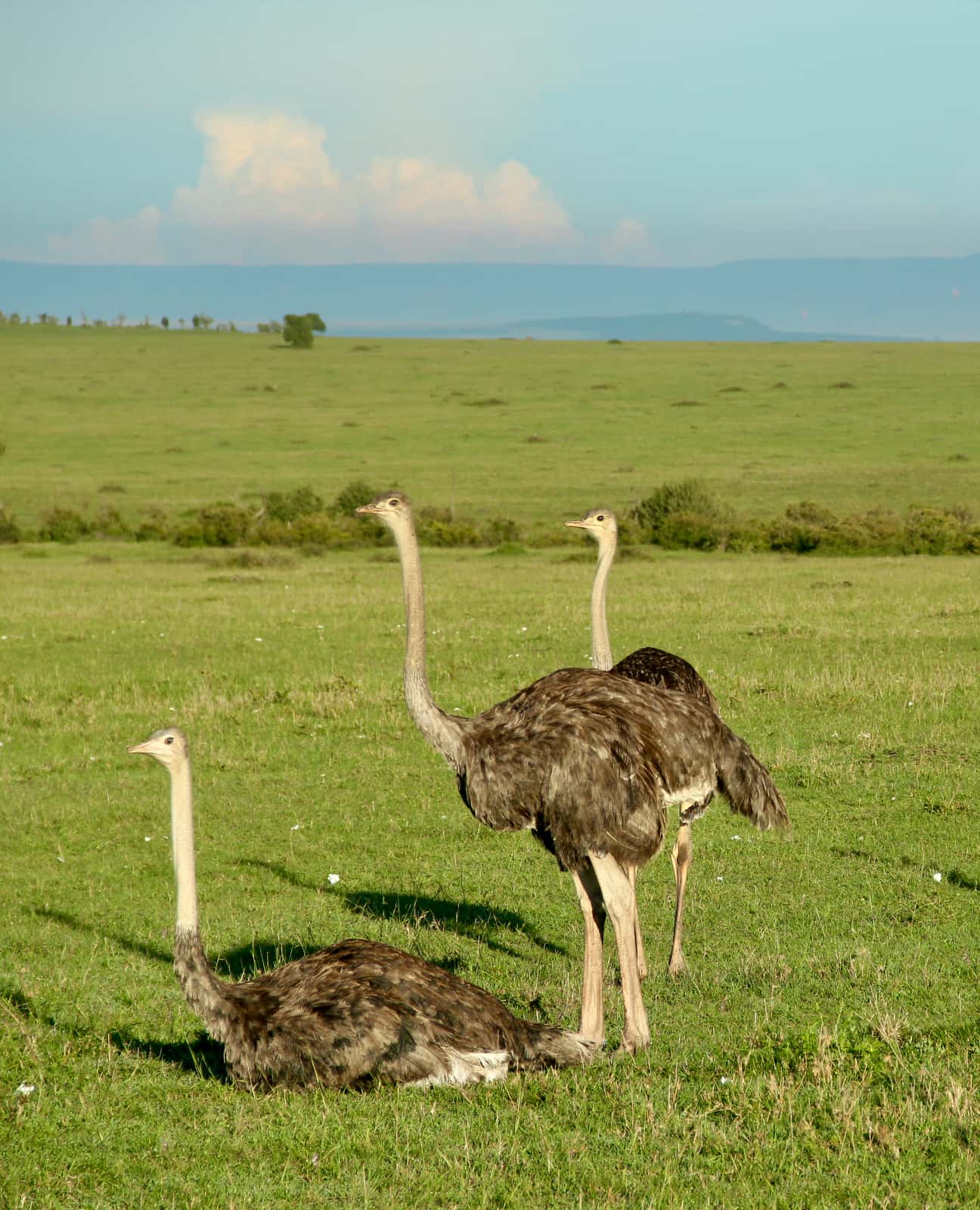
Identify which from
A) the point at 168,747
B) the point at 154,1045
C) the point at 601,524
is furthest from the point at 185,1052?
→ the point at 601,524

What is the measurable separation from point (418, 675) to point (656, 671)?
103 inches

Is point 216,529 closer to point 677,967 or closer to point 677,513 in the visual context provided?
point 677,513

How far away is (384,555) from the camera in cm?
3628

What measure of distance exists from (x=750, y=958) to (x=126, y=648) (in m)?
13.9

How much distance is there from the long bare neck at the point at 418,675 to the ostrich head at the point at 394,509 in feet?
0.10

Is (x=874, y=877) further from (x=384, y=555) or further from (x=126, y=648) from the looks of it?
(x=384, y=555)

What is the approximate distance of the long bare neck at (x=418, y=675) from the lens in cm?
704

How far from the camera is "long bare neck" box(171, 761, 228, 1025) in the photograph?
6285 mm

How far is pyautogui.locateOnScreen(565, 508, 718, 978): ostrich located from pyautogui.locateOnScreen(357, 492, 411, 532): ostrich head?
6.84 ft

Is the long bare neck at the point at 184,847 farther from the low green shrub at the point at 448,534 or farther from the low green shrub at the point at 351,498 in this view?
the low green shrub at the point at 351,498

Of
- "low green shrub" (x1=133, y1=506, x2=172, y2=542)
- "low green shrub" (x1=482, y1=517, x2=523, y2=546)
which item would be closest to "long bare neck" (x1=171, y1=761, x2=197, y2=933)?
"low green shrub" (x1=482, y1=517, x2=523, y2=546)

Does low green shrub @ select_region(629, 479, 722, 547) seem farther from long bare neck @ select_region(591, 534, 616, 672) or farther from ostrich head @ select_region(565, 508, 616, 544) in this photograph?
long bare neck @ select_region(591, 534, 616, 672)

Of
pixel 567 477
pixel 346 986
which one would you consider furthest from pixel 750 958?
pixel 567 477

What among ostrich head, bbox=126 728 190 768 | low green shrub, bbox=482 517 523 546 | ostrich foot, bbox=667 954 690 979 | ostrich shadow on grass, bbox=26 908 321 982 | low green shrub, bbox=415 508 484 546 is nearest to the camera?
ostrich head, bbox=126 728 190 768
